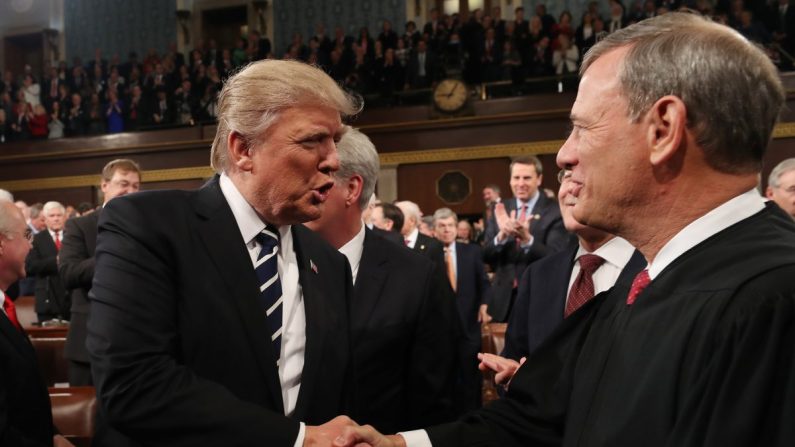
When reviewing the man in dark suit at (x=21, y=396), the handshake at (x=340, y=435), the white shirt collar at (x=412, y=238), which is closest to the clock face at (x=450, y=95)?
the white shirt collar at (x=412, y=238)

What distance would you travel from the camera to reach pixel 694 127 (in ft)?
4.37

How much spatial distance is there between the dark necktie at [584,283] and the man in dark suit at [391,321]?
445 mm

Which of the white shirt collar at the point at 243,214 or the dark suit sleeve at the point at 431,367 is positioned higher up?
the white shirt collar at the point at 243,214

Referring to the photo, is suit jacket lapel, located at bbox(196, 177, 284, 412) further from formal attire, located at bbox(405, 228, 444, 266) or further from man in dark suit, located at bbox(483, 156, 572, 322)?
formal attire, located at bbox(405, 228, 444, 266)

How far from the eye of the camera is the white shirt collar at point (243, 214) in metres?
1.99

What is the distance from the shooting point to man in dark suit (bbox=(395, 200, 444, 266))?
6074 mm

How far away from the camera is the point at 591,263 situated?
2.52m

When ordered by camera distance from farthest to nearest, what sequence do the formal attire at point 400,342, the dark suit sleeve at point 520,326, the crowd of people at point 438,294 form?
the dark suit sleeve at point 520,326
the formal attire at point 400,342
the crowd of people at point 438,294

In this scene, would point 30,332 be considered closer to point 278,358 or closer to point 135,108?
point 278,358

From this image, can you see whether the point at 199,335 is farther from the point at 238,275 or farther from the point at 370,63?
the point at 370,63

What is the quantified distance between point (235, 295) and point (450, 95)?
1257 centimetres

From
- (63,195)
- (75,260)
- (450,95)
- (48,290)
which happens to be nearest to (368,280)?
(75,260)

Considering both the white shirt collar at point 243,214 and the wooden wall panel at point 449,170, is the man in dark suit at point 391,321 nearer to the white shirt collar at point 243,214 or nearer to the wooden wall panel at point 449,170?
the white shirt collar at point 243,214

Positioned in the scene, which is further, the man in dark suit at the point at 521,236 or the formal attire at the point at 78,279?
the man in dark suit at the point at 521,236
